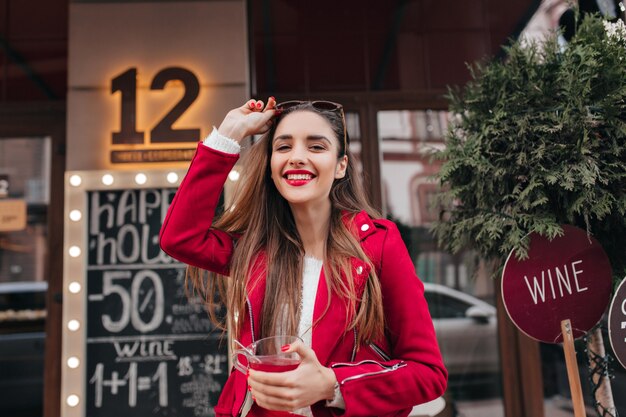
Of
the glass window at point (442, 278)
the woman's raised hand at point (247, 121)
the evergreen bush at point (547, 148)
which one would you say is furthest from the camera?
the glass window at point (442, 278)

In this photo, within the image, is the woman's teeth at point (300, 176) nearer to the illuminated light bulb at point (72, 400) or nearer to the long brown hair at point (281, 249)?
the long brown hair at point (281, 249)

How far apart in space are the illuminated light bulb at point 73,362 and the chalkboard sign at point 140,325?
65mm

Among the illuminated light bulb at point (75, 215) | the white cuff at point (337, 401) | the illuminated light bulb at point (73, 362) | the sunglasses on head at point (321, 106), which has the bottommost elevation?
the illuminated light bulb at point (73, 362)

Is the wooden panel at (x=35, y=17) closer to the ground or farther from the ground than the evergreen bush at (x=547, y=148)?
farther from the ground

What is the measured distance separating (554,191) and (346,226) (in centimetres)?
115

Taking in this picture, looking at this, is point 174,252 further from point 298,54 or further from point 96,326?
point 298,54

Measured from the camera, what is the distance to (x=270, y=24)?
13.8 ft

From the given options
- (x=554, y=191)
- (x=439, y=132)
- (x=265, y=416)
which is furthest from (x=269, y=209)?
(x=439, y=132)

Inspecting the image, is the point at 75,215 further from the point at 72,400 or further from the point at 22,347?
the point at 22,347

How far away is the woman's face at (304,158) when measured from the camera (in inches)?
61.0

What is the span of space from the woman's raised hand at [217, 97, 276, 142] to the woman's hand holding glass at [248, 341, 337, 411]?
2.17 feet

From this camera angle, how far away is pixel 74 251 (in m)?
3.45

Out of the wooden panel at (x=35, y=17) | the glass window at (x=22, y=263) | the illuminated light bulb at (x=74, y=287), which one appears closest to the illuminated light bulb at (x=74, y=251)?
the illuminated light bulb at (x=74, y=287)

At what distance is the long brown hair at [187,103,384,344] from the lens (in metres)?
1.49
